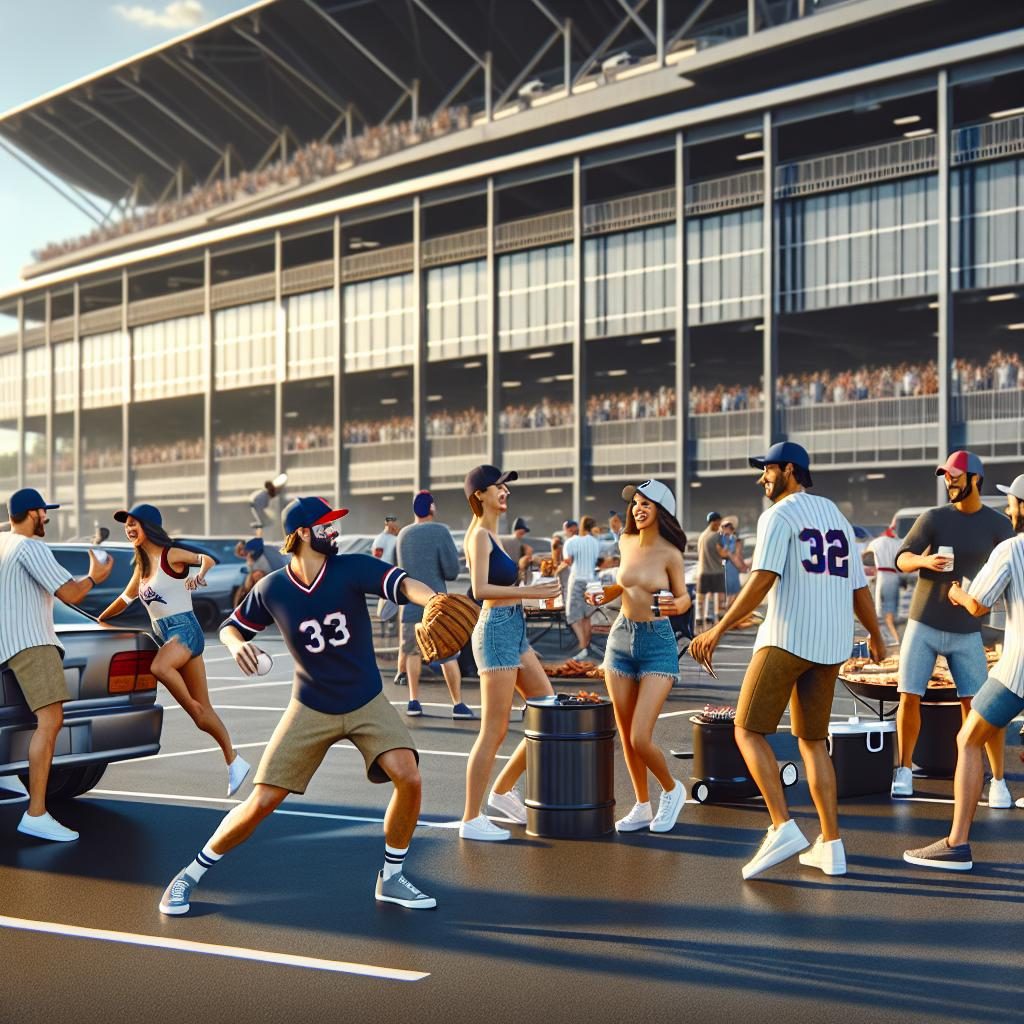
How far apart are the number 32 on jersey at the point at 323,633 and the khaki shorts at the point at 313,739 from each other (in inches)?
11.8

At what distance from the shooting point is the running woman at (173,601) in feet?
32.7

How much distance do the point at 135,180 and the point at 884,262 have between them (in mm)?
52863

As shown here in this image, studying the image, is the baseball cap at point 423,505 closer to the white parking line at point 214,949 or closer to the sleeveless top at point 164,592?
the sleeveless top at point 164,592

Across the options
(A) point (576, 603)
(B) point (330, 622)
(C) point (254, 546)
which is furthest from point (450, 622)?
(C) point (254, 546)

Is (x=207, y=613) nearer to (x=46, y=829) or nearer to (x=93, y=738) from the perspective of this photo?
(x=93, y=738)

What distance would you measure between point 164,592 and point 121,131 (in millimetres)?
75768

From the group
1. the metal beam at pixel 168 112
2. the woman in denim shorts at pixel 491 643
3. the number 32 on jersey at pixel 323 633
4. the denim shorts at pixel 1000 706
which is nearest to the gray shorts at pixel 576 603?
the woman in denim shorts at pixel 491 643

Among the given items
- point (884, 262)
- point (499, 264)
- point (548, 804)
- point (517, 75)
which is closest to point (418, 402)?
point (499, 264)

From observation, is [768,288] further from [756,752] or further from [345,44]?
[756,752]

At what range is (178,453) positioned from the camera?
69.7 m

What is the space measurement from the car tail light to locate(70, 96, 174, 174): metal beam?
250 ft

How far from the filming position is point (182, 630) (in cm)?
1002

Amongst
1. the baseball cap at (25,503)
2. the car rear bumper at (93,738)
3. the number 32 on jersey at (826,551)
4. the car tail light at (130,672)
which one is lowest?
the car rear bumper at (93,738)

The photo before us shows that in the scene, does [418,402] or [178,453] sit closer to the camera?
[418,402]
